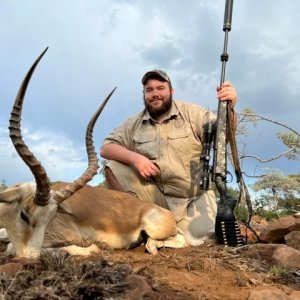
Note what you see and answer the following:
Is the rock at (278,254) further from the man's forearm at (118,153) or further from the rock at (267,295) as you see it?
the man's forearm at (118,153)

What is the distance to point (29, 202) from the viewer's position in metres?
4.84

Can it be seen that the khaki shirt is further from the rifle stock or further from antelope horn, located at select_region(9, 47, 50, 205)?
antelope horn, located at select_region(9, 47, 50, 205)

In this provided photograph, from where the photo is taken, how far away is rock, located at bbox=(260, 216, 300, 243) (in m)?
5.70

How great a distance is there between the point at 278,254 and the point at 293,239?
0.99 m

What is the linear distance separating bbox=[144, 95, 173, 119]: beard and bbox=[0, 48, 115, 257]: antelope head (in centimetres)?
188

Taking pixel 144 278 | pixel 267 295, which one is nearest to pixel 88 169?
pixel 144 278

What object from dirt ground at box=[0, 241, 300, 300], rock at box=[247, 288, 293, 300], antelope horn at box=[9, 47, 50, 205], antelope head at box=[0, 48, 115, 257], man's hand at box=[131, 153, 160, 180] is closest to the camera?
dirt ground at box=[0, 241, 300, 300]

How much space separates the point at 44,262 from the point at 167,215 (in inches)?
115

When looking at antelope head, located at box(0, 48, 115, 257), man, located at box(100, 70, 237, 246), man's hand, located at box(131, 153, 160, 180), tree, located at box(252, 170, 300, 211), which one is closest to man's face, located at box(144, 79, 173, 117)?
man, located at box(100, 70, 237, 246)

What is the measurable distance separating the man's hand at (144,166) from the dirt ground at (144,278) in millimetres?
1752

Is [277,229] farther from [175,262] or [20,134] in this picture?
[20,134]

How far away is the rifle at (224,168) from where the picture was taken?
17.7 feet

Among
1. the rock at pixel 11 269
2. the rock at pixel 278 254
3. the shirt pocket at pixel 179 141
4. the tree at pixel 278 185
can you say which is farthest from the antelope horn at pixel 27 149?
the tree at pixel 278 185

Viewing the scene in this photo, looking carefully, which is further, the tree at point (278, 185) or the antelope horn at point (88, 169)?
the tree at point (278, 185)
